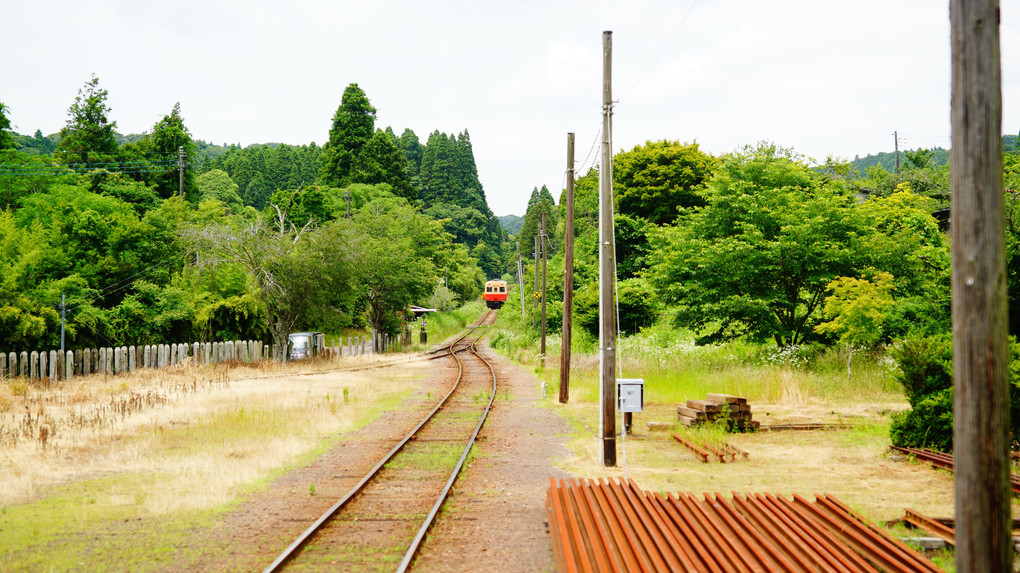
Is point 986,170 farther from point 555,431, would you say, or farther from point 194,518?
point 555,431

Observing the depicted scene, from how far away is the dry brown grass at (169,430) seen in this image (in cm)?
1008

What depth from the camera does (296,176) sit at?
109688 mm

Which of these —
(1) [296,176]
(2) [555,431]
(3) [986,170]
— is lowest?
(2) [555,431]

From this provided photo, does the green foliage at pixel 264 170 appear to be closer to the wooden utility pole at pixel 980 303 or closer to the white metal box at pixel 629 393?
the white metal box at pixel 629 393

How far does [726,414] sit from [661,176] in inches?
1294

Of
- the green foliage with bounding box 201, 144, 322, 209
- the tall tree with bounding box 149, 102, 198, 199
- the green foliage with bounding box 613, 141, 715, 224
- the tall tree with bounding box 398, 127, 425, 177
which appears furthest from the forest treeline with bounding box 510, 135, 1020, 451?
the tall tree with bounding box 398, 127, 425, 177

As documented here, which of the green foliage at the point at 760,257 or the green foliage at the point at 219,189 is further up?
the green foliage at the point at 219,189

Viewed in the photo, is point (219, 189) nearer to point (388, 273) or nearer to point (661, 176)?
point (388, 273)

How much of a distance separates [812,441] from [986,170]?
33.2 feet

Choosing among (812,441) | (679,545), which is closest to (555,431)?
(812,441)

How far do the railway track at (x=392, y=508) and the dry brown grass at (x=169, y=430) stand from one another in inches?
72.8

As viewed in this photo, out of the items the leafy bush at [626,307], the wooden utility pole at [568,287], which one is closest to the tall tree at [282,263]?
the leafy bush at [626,307]

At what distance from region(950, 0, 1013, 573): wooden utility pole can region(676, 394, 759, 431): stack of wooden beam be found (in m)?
10.4

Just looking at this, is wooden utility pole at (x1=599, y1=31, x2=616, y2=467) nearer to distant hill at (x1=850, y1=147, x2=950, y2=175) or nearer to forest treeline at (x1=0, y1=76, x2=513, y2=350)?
forest treeline at (x1=0, y1=76, x2=513, y2=350)
